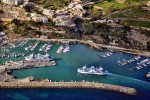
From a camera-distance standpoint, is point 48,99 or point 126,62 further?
point 126,62

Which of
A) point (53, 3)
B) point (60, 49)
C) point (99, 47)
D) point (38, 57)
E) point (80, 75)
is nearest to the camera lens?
point (80, 75)

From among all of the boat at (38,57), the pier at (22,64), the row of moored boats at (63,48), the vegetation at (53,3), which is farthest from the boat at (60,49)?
the vegetation at (53,3)

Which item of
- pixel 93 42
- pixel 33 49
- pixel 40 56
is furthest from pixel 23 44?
pixel 93 42

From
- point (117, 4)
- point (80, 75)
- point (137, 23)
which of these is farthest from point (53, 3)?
point (80, 75)

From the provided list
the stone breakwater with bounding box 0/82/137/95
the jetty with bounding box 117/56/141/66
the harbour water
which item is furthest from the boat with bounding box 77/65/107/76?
the jetty with bounding box 117/56/141/66

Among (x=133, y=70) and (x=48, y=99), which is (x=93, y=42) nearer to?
(x=133, y=70)

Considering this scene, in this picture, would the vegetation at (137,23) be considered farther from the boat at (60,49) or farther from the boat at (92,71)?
the boat at (92,71)

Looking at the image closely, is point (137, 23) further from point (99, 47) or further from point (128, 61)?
point (128, 61)

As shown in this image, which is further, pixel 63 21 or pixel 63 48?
pixel 63 21
